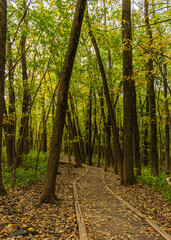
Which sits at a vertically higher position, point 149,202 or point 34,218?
point 34,218

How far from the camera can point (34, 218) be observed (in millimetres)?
5285

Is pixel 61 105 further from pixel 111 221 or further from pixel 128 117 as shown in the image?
pixel 128 117

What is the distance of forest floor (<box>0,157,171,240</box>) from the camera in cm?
446

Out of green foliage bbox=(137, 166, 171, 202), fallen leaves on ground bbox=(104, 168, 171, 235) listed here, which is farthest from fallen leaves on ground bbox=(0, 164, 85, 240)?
green foliage bbox=(137, 166, 171, 202)

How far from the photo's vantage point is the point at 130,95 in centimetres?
986

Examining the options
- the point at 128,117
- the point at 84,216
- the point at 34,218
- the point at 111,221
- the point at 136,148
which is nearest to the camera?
the point at 34,218

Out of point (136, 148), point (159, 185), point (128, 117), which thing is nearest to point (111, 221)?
point (159, 185)

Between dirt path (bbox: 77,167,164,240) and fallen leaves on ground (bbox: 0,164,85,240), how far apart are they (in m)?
0.50

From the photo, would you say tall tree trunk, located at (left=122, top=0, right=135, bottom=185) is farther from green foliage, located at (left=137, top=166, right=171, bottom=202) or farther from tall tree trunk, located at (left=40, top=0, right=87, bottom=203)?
tall tree trunk, located at (left=40, top=0, right=87, bottom=203)

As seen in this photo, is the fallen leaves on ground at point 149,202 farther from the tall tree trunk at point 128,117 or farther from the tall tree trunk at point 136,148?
the tall tree trunk at point 136,148

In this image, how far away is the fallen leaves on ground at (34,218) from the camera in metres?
4.31

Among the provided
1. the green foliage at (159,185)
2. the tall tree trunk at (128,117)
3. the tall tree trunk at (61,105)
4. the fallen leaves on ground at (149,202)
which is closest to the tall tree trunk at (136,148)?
the green foliage at (159,185)

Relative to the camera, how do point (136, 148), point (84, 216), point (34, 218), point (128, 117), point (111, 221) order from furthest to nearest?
point (136, 148) < point (128, 117) < point (84, 216) < point (111, 221) < point (34, 218)

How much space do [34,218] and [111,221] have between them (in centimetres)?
228
